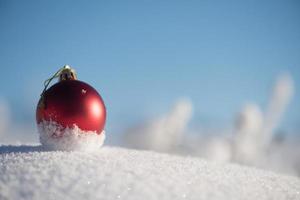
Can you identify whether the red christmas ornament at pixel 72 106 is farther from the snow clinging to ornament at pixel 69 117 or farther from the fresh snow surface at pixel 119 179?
the fresh snow surface at pixel 119 179

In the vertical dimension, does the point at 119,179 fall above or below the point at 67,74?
below

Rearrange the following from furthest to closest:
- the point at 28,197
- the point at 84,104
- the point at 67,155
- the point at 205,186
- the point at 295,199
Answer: the point at 84,104 → the point at 67,155 → the point at 295,199 → the point at 205,186 → the point at 28,197

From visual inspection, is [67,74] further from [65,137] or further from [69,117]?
[65,137]

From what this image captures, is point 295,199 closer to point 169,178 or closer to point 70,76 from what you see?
point 169,178

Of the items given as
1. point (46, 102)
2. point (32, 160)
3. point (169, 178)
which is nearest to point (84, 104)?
point (46, 102)

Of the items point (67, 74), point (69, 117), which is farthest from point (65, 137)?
point (67, 74)

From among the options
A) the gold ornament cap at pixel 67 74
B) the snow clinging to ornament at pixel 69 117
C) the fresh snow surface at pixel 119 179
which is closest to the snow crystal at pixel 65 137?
the snow clinging to ornament at pixel 69 117

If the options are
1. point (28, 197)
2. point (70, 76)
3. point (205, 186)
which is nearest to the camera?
point (28, 197)
